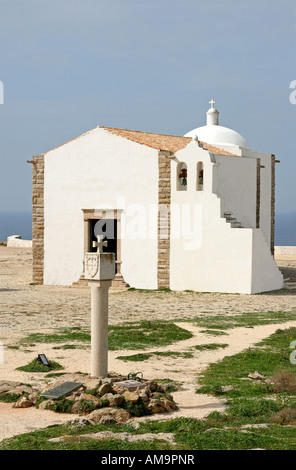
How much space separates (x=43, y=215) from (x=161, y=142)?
587 cm

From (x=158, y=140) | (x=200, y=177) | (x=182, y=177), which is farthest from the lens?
(x=158, y=140)

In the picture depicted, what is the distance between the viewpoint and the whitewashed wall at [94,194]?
88.1 feet

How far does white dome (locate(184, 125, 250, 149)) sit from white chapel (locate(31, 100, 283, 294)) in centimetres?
154

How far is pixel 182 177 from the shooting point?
2758 centimetres

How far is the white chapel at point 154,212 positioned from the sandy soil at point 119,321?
3.74 ft

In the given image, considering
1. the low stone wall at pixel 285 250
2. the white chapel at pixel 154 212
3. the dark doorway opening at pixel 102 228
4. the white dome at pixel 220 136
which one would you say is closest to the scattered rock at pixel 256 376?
the white chapel at pixel 154 212

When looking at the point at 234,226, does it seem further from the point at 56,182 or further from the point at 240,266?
the point at 56,182

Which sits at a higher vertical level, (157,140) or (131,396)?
(157,140)

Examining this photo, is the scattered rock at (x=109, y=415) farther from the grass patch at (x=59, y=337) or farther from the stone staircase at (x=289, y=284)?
the stone staircase at (x=289, y=284)

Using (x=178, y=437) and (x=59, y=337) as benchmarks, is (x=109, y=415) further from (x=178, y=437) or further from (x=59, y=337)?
(x=59, y=337)

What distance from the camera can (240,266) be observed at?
24797 millimetres

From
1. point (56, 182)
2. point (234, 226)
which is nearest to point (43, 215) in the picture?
point (56, 182)

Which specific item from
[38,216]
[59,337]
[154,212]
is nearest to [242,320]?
[59,337]

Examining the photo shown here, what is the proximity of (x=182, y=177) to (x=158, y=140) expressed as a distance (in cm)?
263
